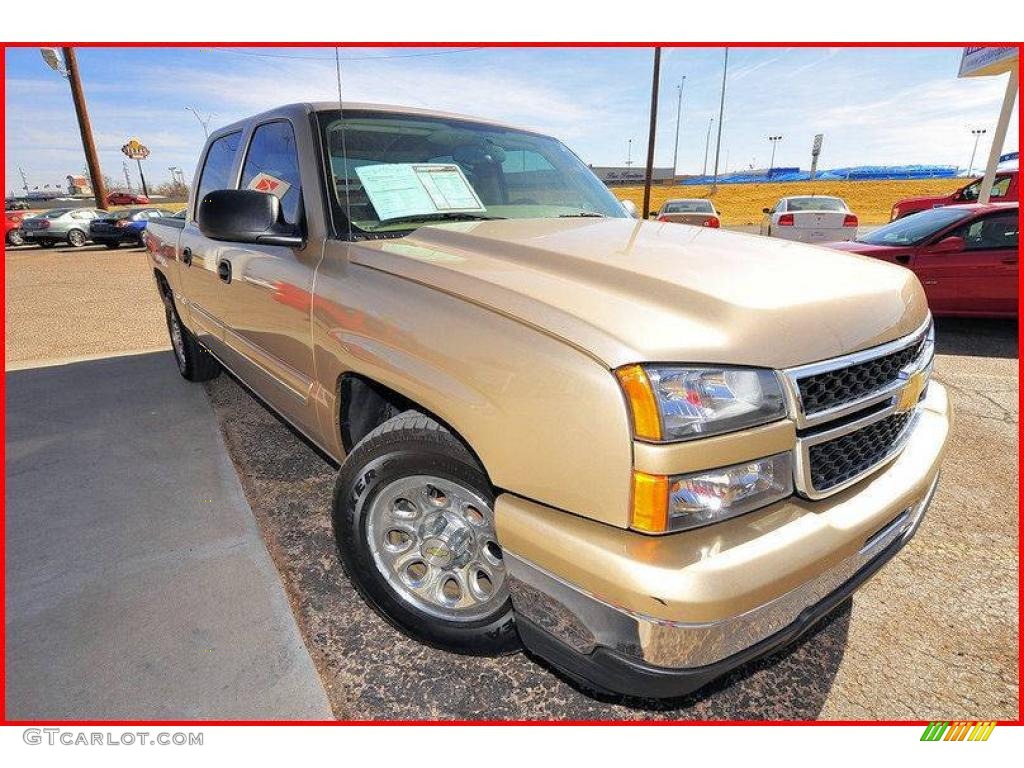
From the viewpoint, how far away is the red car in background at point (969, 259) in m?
5.79

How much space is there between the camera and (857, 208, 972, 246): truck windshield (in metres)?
6.15

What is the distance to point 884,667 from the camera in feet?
6.39

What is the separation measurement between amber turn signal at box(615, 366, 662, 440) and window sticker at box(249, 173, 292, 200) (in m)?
1.94

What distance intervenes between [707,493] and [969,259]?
645 cm

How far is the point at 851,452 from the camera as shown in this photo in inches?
62.0

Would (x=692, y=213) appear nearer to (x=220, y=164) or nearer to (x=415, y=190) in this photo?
(x=220, y=164)

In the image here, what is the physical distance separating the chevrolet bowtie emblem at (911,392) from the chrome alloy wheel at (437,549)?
4.28 feet

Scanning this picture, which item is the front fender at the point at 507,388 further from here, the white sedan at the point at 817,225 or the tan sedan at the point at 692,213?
the tan sedan at the point at 692,213

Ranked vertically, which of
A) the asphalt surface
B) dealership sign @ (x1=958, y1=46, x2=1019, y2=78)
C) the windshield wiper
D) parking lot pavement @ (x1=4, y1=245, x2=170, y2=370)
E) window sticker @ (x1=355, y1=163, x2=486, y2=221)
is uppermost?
dealership sign @ (x1=958, y1=46, x2=1019, y2=78)

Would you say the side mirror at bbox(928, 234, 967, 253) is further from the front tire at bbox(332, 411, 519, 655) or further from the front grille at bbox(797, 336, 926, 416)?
the front tire at bbox(332, 411, 519, 655)

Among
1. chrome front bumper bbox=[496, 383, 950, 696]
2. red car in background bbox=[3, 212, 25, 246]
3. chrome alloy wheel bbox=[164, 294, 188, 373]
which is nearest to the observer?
chrome front bumper bbox=[496, 383, 950, 696]

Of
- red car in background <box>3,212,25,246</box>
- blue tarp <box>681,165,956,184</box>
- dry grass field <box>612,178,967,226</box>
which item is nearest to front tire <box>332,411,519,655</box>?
red car in background <box>3,212,25,246</box>

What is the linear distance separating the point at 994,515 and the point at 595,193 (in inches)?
102

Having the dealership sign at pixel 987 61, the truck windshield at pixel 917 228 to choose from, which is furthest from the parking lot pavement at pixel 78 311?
the dealership sign at pixel 987 61
